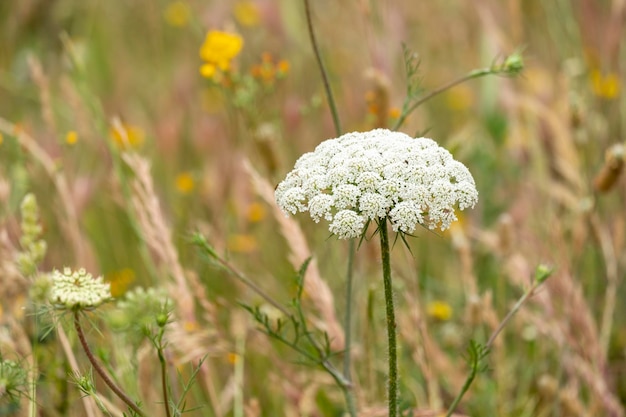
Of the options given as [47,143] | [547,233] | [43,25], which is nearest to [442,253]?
[547,233]

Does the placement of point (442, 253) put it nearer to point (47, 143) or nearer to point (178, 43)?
point (47, 143)

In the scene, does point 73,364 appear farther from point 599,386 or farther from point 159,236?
point 599,386

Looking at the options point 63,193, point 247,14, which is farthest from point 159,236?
point 247,14

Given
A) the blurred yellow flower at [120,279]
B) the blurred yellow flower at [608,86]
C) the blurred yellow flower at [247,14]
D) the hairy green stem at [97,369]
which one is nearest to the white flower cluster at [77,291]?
the hairy green stem at [97,369]

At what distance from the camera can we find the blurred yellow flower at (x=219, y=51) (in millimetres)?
2410

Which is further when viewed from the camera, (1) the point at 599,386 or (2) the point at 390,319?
(1) the point at 599,386

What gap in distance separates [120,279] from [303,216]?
3.08 ft

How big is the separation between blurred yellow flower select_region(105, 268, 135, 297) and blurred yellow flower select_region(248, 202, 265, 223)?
0.56 m

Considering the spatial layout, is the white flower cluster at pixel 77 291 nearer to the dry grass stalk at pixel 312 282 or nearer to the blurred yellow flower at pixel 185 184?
the dry grass stalk at pixel 312 282

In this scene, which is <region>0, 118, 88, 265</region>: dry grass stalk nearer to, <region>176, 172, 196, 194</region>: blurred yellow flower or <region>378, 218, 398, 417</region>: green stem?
<region>176, 172, 196, 194</region>: blurred yellow flower

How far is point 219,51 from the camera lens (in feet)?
7.97

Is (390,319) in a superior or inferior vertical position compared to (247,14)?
inferior

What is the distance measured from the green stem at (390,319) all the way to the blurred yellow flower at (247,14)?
2.81 meters

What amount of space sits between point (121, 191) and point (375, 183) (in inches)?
55.5
